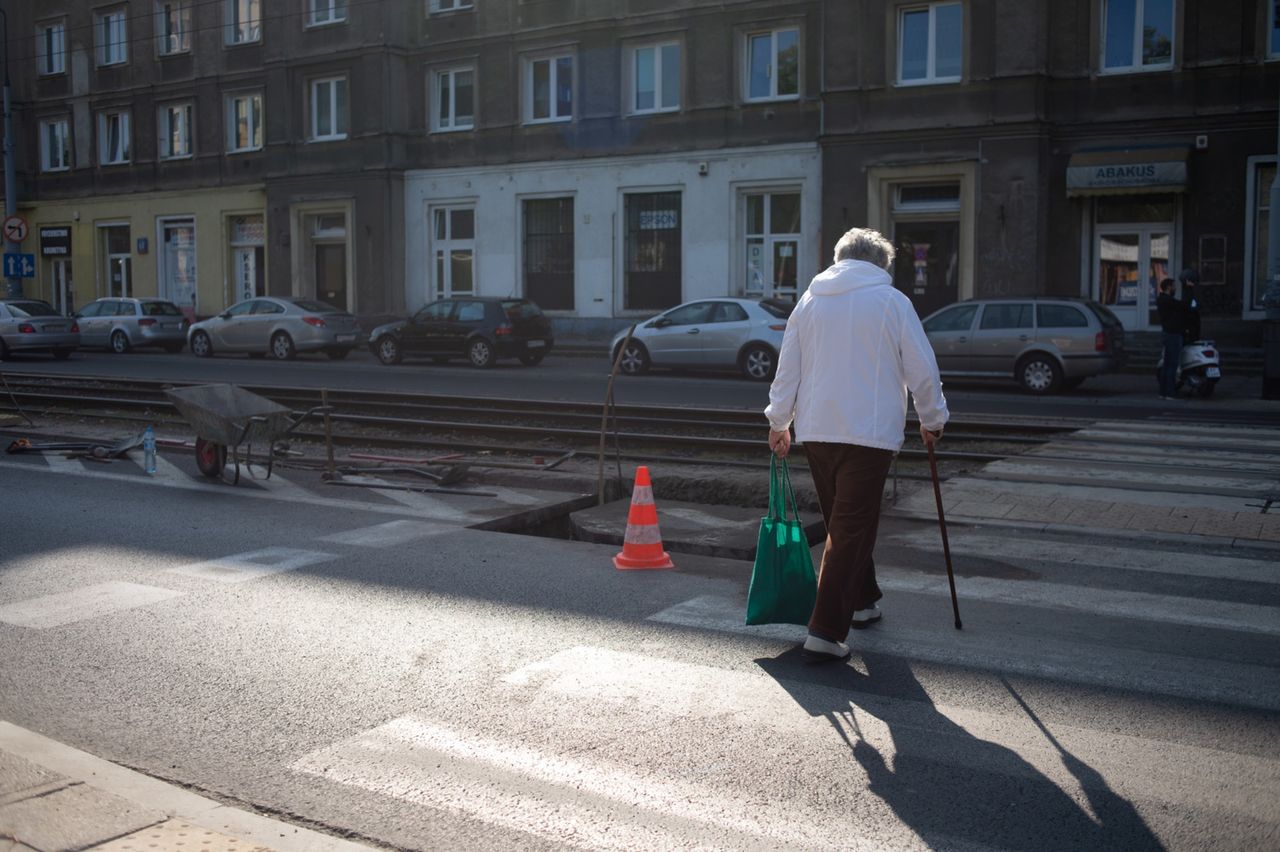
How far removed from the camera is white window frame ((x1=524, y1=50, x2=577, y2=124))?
33000mm

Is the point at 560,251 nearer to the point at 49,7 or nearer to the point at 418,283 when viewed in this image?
the point at 418,283

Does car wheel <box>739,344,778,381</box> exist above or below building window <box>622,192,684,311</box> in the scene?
below

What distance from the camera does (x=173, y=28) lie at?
4175 cm

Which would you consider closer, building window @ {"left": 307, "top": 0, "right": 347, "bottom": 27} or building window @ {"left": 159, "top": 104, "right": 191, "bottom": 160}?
building window @ {"left": 307, "top": 0, "right": 347, "bottom": 27}

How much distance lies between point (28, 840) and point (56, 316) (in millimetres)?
30007

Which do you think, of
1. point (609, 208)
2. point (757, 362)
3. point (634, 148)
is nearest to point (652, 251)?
point (609, 208)

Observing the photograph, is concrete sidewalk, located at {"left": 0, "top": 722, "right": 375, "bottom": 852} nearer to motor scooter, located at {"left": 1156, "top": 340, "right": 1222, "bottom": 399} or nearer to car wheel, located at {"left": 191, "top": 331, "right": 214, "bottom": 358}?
motor scooter, located at {"left": 1156, "top": 340, "right": 1222, "bottom": 399}

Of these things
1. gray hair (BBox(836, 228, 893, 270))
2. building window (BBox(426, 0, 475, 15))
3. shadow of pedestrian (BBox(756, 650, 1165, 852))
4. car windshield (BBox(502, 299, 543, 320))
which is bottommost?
shadow of pedestrian (BBox(756, 650, 1165, 852))

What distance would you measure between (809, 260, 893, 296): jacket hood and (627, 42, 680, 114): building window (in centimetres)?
2645

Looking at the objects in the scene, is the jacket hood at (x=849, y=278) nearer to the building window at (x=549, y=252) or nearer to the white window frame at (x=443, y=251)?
the building window at (x=549, y=252)

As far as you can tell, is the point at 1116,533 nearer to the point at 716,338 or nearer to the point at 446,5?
the point at 716,338

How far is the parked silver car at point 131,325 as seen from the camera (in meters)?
32.7

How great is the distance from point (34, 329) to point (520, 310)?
12.1m

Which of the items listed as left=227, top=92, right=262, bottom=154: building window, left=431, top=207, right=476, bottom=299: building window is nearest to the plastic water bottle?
left=431, top=207, right=476, bottom=299: building window
